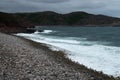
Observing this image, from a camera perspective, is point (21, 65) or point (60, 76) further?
point (21, 65)

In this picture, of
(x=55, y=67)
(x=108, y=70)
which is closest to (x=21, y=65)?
(x=55, y=67)

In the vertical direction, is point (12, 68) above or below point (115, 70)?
above

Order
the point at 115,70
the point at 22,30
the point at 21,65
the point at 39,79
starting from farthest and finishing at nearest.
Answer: the point at 22,30 < the point at 115,70 < the point at 21,65 < the point at 39,79

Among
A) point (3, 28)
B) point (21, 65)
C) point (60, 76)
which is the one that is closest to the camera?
point (60, 76)

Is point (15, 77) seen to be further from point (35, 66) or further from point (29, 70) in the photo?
point (35, 66)

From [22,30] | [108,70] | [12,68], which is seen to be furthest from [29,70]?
[22,30]

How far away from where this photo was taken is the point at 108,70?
16.8 meters

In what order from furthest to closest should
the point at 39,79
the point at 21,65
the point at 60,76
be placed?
the point at 21,65, the point at 60,76, the point at 39,79

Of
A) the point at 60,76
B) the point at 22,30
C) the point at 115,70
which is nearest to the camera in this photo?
the point at 60,76

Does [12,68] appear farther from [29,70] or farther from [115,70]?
[115,70]

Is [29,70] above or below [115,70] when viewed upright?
above

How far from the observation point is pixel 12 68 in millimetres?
12305

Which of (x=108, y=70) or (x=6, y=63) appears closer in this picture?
(x=6, y=63)

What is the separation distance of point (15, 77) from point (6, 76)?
0.37 m
